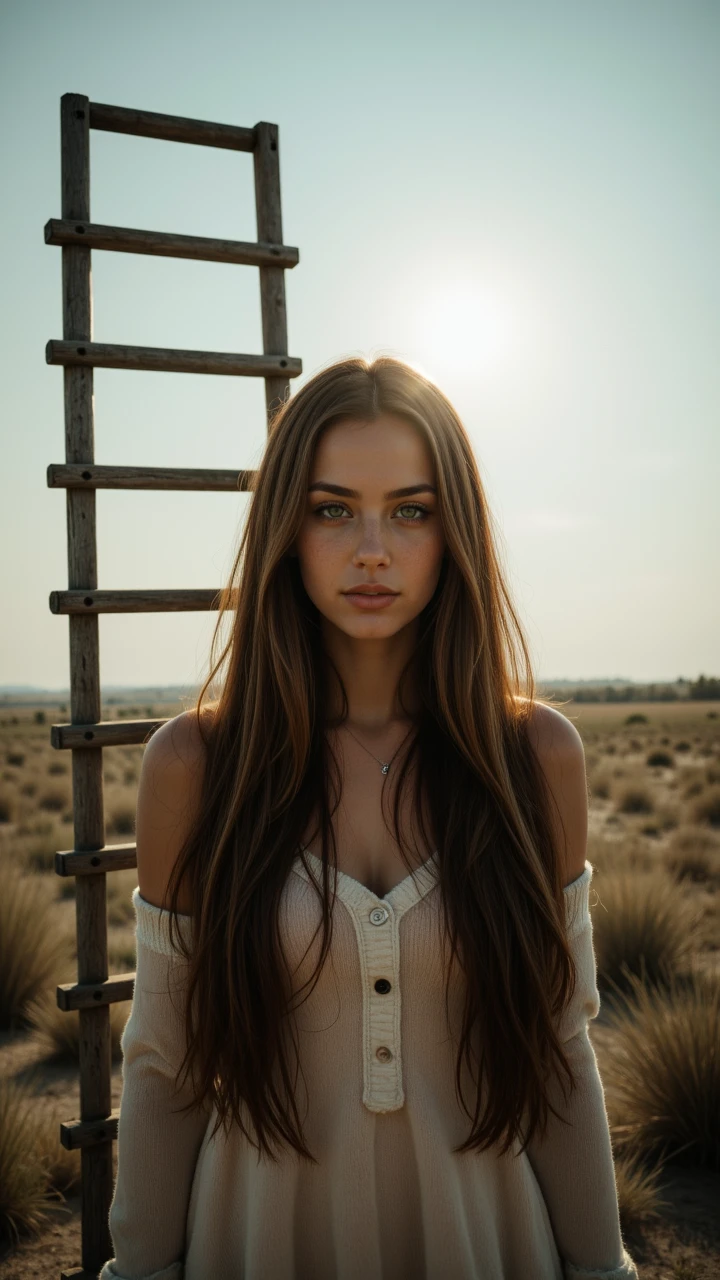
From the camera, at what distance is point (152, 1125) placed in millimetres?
1933

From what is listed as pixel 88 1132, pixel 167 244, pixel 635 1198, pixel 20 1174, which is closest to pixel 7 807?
pixel 20 1174

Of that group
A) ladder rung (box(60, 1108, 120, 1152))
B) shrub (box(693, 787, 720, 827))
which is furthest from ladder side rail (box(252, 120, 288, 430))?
shrub (box(693, 787, 720, 827))

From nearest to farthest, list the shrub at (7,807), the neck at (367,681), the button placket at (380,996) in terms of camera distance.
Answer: the button placket at (380,996) → the neck at (367,681) → the shrub at (7,807)

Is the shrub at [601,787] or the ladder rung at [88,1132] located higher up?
the ladder rung at [88,1132]

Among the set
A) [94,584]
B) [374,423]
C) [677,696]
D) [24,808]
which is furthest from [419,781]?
[677,696]

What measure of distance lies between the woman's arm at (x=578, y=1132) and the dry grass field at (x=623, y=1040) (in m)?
0.23

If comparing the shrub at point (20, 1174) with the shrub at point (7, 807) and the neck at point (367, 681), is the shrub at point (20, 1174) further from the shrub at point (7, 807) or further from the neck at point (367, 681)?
the shrub at point (7, 807)

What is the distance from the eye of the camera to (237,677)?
2.15 m

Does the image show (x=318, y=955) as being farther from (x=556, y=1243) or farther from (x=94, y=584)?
(x=94, y=584)

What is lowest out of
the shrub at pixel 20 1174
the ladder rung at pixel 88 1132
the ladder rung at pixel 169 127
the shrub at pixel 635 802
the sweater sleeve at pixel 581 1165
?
the shrub at pixel 20 1174

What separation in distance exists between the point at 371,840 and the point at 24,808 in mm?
13538

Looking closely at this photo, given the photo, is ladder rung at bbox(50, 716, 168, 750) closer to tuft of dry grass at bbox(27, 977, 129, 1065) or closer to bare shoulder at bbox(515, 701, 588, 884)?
bare shoulder at bbox(515, 701, 588, 884)

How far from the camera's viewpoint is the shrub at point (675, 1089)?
4250mm

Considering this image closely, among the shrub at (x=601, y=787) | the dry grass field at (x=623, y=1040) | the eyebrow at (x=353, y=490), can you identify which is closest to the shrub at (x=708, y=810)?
the dry grass field at (x=623, y=1040)
